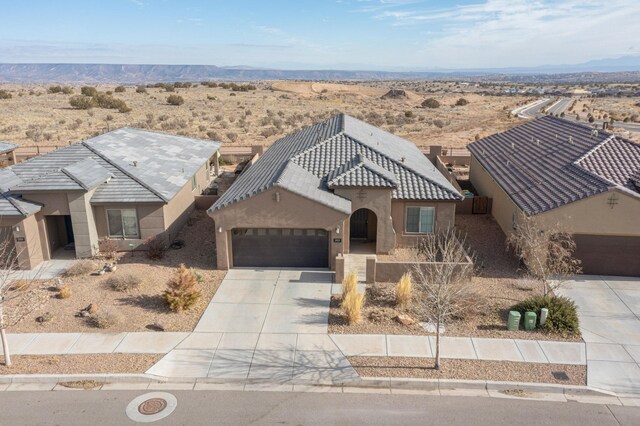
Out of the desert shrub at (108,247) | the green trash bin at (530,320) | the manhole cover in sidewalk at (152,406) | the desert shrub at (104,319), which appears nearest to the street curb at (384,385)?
the manhole cover in sidewalk at (152,406)

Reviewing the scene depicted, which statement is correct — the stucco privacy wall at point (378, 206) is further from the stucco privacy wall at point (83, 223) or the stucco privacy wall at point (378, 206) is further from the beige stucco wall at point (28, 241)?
the beige stucco wall at point (28, 241)

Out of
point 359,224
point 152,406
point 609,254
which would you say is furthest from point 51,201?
point 609,254

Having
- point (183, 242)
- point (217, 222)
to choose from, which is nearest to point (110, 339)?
point (217, 222)

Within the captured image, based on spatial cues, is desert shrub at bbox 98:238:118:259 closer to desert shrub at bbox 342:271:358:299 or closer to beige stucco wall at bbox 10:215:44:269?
beige stucco wall at bbox 10:215:44:269

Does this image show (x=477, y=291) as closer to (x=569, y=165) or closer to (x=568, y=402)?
(x=568, y=402)

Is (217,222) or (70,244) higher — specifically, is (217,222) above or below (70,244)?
above

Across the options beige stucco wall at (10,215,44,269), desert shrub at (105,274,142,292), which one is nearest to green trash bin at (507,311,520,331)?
desert shrub at (105,274,142,292)
